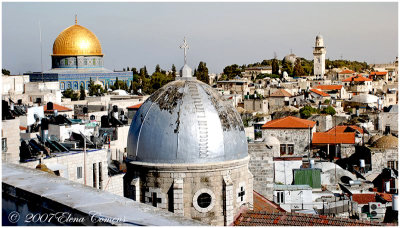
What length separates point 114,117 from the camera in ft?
75.8

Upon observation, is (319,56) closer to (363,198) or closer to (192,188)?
(363,198)

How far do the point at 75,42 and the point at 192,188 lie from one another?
54683 millimetres

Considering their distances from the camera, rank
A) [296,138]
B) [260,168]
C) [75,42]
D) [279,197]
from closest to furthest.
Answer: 1. [260,168]
2. [279,197]
3. [296,138]
4. [75,42]

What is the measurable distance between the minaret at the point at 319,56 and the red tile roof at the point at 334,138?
201 feet

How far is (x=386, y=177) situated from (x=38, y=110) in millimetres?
12713

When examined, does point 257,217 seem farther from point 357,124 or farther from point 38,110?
point 357,124

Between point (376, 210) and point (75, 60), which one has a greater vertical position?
point (75, 60)

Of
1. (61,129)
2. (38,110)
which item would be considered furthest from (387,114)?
(61,129)

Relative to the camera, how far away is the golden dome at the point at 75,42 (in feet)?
203

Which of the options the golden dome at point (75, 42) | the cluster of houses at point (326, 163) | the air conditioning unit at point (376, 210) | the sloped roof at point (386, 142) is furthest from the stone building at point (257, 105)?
the air conditioning unit at point (376, 210)

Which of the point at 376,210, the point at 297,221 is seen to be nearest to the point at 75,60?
the point at 376,210

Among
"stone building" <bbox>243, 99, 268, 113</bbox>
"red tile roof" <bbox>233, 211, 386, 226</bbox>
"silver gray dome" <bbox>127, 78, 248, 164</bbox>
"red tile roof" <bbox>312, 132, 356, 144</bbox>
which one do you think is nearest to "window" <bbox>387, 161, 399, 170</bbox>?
"red tile roof" <bbox>312, 132, 356, 144</bbox>

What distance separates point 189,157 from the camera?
8734 millimetres

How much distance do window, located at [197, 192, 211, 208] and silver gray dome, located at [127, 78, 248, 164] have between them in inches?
17.4
